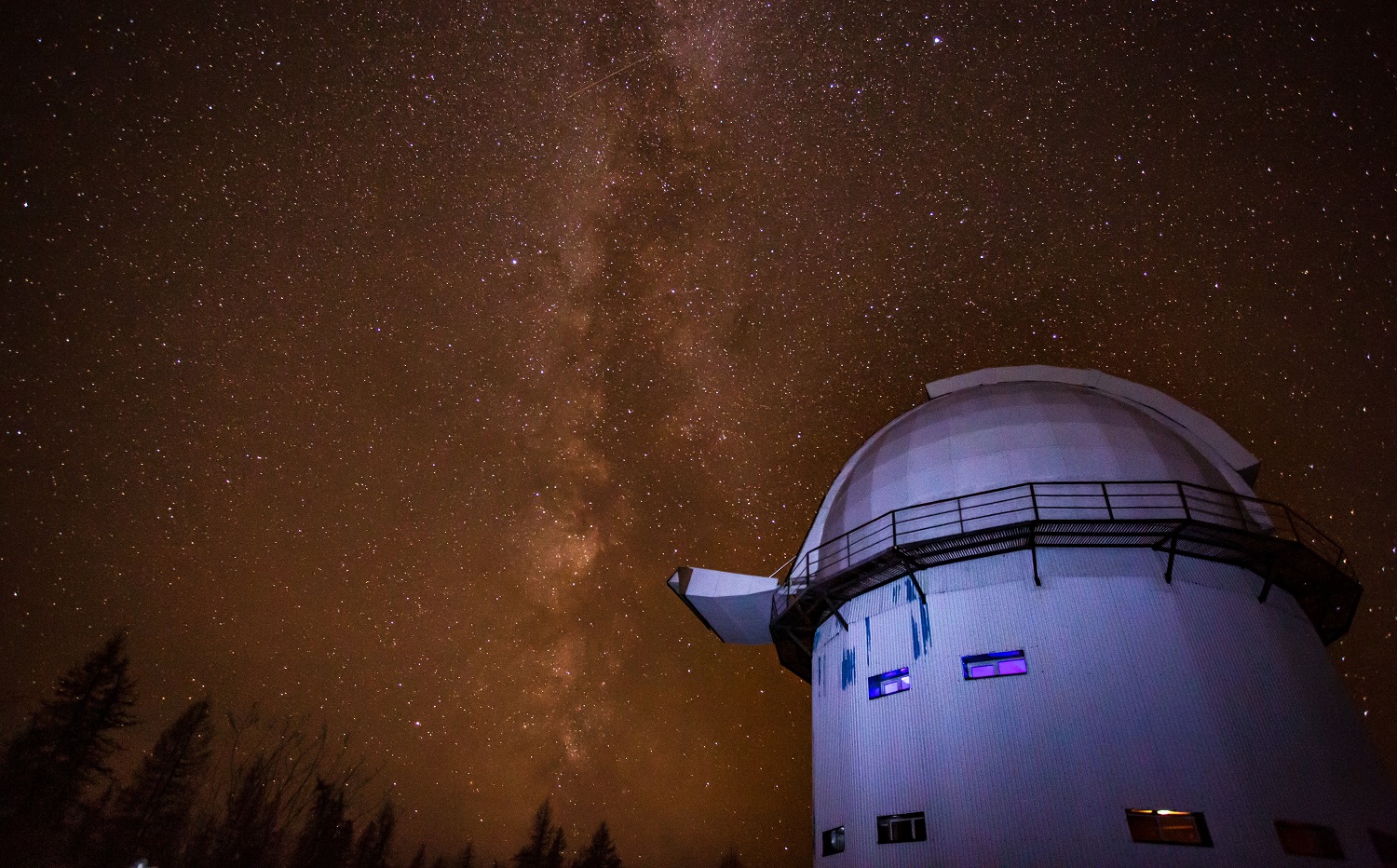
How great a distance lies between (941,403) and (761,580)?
6581mm

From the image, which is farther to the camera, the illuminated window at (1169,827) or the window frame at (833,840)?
the window frame at (833,840)

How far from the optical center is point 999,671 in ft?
39.5

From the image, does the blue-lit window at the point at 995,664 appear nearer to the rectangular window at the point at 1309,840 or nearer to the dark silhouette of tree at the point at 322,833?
the rectangular window at the point at 1309,840

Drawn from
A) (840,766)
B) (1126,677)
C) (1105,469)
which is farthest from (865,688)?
(1105,469)

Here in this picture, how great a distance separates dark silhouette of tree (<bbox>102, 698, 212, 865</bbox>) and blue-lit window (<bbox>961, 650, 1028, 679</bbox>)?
38.0 metres

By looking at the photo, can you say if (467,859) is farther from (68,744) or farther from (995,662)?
(995,662)

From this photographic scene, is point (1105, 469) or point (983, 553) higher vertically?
point (1105, 469)

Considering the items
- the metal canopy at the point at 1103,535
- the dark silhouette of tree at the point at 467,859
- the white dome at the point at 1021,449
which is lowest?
the dark silhouette of tree at the point at 467,859

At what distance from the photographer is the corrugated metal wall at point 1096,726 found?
33.7ft

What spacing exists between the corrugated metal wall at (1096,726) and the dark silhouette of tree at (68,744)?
3128 cm

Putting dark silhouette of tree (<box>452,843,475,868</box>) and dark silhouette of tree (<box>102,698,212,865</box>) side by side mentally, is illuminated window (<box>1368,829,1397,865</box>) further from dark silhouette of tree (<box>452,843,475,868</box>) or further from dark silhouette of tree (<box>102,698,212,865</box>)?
dark silhouette of tree (<box>452,843,475,868</box>)

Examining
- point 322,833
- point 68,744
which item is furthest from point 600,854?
point 68,744

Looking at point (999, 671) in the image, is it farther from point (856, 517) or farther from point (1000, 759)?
point (856, 517)

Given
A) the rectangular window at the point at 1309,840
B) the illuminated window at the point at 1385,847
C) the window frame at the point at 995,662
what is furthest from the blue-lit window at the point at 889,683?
the illuminated window at the point at 1385,847
